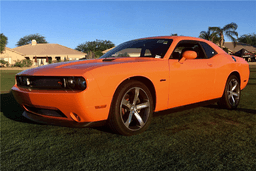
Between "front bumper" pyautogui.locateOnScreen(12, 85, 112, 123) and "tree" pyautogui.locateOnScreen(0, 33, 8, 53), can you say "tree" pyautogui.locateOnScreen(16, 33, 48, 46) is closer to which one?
"tree" pyautogui.locateOnScreen(0, 33, 8, 53)

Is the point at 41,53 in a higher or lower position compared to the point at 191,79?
higher

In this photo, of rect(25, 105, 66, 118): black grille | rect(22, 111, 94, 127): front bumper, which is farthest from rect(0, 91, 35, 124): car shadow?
rect(22, 111, 94, 127): front bumper

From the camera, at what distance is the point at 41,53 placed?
51.4 m

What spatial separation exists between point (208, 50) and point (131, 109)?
234 centimetres

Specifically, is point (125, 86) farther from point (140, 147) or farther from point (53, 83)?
point (53, 83)

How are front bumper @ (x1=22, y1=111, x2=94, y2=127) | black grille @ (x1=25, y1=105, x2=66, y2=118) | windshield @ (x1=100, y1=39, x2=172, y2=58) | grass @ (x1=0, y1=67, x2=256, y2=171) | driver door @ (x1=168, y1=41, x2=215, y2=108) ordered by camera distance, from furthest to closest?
windshield @ (x1=100, y1=39, x2=172, y2=58)
driver door @ (x1=168, y1=41, x2=215, y2=108)
black grille @ (x1=25, y1=105, x2=66, y2=118)
front bumper @ (x1=22, y1=111, x2=94, y2=127)
grass @ (x1=0, y1=67, x2=256, y2=171)

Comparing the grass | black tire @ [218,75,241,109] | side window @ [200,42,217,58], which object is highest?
side window @ [200,42,217,58]

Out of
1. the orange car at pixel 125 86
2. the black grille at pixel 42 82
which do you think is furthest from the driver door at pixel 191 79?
the black grille at pixel 42 82

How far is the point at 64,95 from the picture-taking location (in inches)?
113

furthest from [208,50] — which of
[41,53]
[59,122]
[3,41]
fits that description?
[3,41]

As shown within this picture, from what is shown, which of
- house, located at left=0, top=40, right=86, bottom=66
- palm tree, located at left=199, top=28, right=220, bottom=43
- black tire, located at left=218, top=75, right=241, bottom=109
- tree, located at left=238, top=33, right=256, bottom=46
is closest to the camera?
black tire, located at left=218, top=75, right=241, bottom=109

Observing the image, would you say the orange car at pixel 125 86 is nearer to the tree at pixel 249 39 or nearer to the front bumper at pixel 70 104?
the front bumper at pixel 70 104

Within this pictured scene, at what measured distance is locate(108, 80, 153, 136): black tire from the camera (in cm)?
310

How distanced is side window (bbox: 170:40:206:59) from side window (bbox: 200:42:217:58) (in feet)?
0.31
